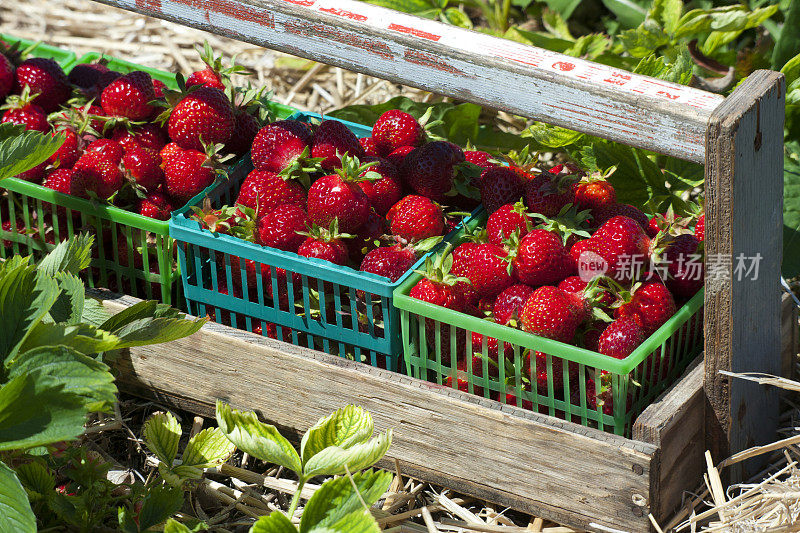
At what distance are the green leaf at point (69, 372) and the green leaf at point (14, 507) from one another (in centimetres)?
14

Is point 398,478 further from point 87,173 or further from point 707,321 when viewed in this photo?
point 87,173

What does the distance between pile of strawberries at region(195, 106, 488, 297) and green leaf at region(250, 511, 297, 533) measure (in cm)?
51

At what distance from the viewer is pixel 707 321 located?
1.68m

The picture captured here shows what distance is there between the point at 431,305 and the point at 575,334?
255 mm

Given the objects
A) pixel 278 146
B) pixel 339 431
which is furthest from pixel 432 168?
pixel 339 431

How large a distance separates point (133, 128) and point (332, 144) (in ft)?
1.56

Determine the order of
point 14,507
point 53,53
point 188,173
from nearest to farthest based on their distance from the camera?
point 14,507, point 188,173, point 53,53

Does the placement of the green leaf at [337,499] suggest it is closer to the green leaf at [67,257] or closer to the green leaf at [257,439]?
the green leaf at [257,439]

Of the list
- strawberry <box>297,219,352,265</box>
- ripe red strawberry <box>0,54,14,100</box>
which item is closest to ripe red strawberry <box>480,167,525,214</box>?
strawberry <box>297,219,352,265</box>

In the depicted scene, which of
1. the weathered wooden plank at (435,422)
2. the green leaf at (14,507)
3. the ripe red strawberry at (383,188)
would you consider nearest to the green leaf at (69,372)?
the green leaf at (14,507)

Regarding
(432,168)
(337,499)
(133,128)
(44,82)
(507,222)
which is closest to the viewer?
(337,499)

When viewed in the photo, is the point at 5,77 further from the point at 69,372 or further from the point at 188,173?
the point at 69,372

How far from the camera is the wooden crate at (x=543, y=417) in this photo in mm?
A: 1588

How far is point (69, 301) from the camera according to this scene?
1.73 meters
